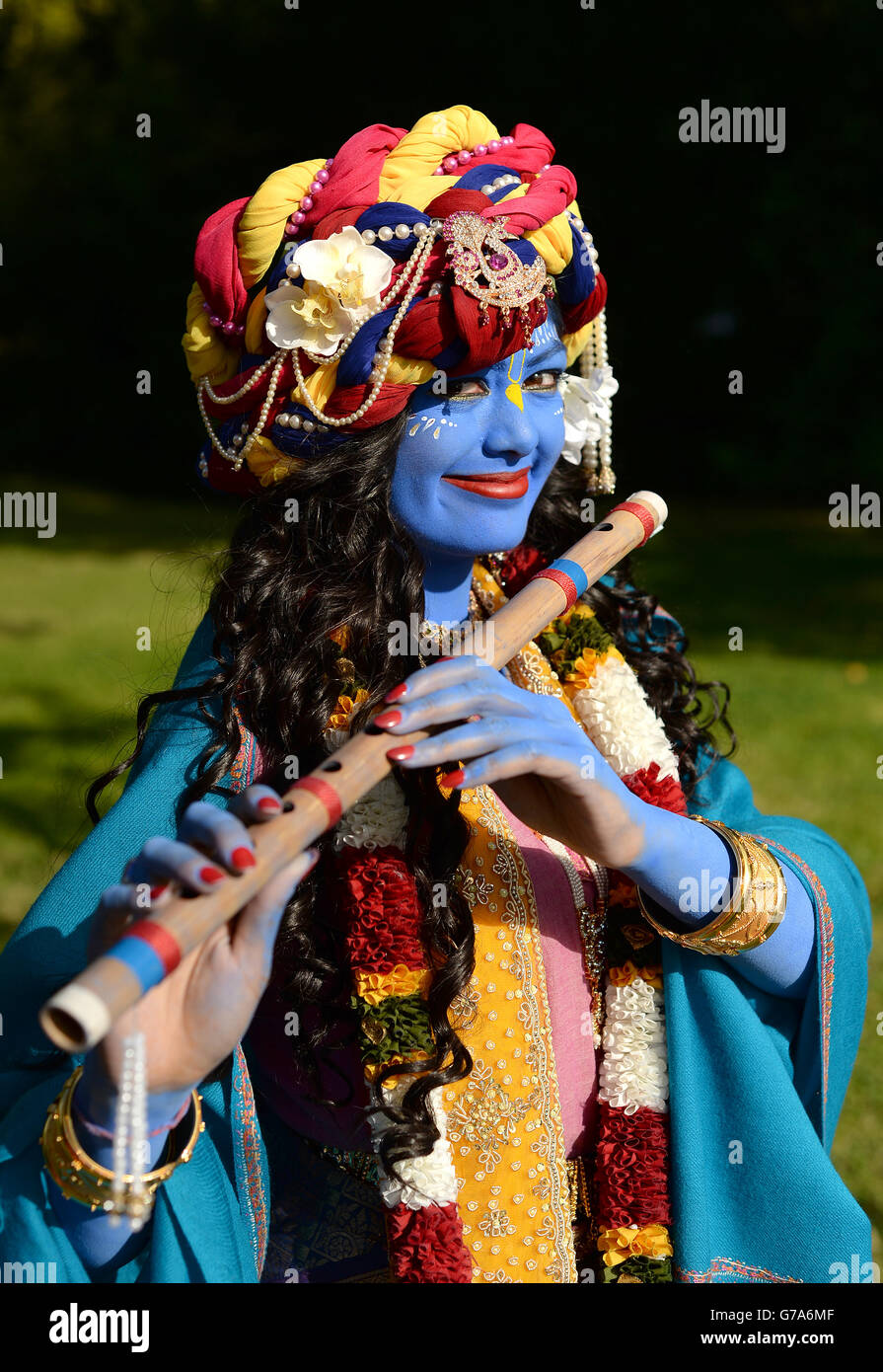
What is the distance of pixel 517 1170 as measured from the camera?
7.78ft

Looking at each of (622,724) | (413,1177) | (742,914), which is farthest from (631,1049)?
(622,724)

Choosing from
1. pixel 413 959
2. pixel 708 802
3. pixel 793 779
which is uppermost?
pixel 793 779

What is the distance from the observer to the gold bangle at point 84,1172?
196 centimetres

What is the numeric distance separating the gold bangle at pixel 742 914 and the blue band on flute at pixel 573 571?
1.69 feet

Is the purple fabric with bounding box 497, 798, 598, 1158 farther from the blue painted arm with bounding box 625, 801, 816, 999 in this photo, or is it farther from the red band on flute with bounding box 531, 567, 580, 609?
the red band on flute with bounding box 531, 567, 580, 609

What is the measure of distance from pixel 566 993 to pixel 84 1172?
0.93m

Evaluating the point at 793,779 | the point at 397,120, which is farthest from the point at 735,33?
the point at 793,779

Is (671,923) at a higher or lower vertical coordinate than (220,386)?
lower

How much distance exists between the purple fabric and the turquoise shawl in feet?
0.54

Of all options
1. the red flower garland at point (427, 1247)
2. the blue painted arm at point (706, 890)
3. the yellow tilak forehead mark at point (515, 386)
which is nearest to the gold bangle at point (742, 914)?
the blue painted arm at point (706, 890)

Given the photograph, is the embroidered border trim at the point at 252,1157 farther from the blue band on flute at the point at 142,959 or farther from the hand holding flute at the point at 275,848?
the blue band on flute at the point at 142,959

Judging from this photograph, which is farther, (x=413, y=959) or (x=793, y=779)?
(x=793, y=779)

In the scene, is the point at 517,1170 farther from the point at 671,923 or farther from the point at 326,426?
the point at 326,426

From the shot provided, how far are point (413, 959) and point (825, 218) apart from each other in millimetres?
13992
